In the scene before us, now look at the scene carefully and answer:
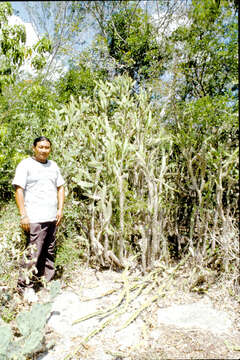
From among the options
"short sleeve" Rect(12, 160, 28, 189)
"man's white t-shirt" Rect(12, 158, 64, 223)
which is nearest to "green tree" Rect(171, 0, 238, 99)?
"man's white t-shirt" Rect(12, 158, 64, 223)

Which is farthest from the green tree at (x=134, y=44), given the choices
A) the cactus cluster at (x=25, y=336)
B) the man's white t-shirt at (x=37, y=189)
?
the cactus cluster at (x=25, y=336)

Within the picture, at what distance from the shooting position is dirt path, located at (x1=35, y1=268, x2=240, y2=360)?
182 cm

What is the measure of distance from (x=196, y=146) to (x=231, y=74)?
2.00ft

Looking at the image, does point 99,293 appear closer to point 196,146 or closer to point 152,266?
point 152,266

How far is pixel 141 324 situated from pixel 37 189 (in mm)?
1301

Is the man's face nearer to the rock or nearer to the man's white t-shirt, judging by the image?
the man's white t-shirt

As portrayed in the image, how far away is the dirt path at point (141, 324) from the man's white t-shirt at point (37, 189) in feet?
2.22

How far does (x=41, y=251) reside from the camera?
105 inches

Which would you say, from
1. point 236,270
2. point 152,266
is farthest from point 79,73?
point 236,270

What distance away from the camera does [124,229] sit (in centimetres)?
304

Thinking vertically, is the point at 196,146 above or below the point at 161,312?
above

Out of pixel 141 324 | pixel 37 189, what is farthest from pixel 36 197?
pixel 141 324

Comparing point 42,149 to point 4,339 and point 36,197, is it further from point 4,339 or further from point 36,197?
point 4,339

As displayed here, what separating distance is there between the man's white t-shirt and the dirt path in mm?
677
